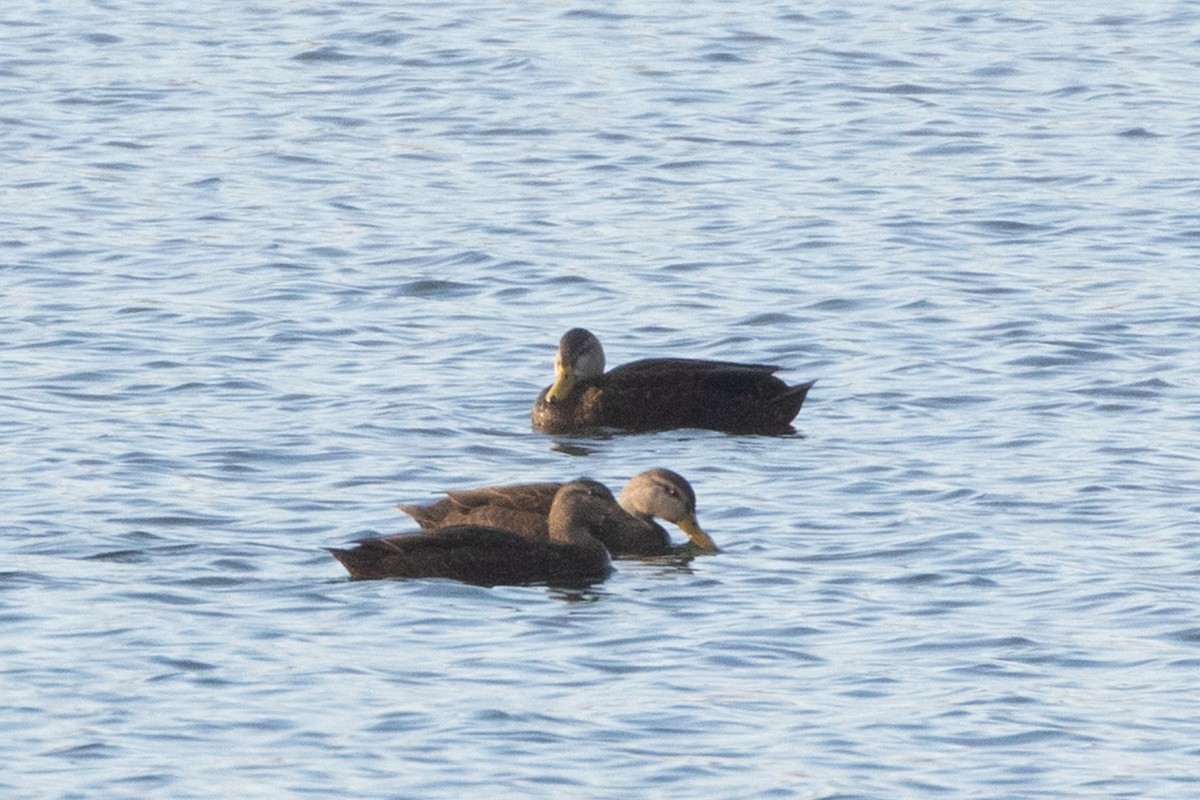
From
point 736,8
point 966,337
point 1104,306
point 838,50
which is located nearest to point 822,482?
point 966,337

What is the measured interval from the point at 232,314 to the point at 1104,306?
18.7ft

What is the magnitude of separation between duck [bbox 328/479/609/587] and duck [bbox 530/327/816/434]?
2617 millimetres

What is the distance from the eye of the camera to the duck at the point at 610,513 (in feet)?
40.2

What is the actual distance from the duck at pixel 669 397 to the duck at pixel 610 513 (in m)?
2.30

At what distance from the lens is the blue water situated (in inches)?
381

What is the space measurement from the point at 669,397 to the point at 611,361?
176cm

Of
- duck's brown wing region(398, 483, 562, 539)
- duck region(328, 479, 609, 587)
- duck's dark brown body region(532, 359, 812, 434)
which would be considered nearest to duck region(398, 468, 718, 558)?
duck's brown wing region(398, 483, 562, 539)

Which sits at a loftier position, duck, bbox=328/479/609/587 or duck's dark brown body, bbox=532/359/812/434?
duck, bbox=328/479/609/587

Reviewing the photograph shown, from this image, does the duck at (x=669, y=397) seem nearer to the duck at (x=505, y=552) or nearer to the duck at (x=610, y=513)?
the duck at (x=610, y=513)

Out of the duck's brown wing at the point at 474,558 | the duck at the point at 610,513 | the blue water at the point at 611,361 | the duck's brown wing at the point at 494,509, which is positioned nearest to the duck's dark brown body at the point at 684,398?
the blue water at the point at 611,361

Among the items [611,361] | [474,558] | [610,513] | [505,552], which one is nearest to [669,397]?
[611,361]

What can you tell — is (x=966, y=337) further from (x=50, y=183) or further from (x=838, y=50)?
(x=838, y=50)

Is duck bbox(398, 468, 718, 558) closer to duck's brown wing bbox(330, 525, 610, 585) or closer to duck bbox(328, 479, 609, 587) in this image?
duck bbox(328, 479, 609, 587)

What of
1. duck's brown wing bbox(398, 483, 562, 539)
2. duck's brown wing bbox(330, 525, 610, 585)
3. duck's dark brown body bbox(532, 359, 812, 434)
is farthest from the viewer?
duck's dark brown body bbox(532, 359, 812, 434)
